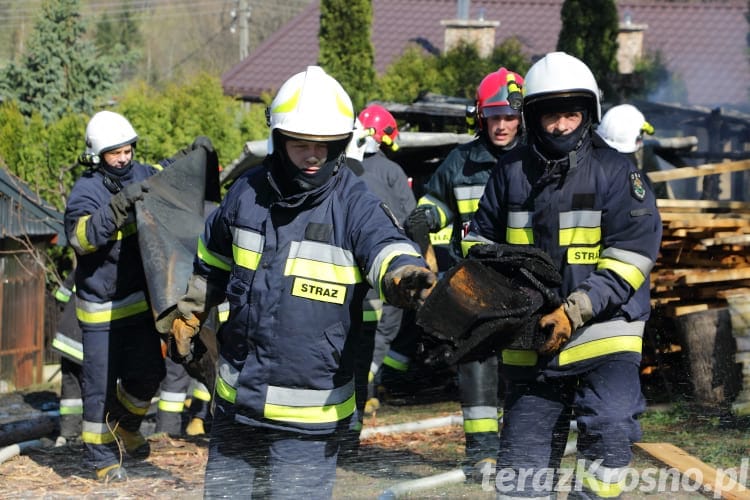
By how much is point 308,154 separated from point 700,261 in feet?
14.6

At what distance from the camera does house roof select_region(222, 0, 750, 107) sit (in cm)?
2719

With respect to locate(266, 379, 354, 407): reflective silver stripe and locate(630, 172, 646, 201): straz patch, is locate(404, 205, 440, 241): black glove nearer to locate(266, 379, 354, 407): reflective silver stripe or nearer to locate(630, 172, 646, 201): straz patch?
locate(630, 172, 646, 201): straz patch

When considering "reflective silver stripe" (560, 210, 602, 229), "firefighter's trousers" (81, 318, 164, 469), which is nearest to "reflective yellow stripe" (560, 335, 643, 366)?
"reflective silver stripe" (560, 210, 602, 229)

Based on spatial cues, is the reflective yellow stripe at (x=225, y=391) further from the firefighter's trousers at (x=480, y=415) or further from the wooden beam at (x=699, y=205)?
the wooden beam at (x=699, y=205)

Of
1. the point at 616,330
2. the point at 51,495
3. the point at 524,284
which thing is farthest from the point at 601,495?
the point at 51,495

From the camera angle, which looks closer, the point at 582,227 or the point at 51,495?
the point at 582,227

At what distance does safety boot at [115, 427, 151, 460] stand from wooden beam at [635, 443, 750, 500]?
3294 millimetres

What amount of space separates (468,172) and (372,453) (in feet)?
6.95

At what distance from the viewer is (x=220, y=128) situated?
14.1 meters

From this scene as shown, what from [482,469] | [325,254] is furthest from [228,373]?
[482,469]

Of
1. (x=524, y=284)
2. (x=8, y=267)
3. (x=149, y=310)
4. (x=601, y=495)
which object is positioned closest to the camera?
(x=524, y=284)

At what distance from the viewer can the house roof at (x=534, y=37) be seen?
2719cm

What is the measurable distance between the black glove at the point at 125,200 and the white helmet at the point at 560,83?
112 inches

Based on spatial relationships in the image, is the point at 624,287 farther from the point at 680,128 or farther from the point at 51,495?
the point at 680,128
